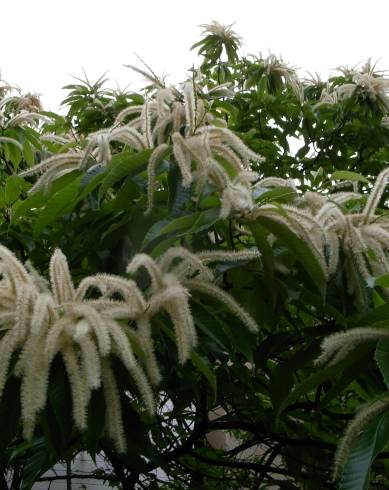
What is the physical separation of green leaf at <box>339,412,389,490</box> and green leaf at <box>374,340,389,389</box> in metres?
0.09

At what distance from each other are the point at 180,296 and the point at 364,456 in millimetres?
433

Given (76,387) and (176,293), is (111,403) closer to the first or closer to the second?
(76,387)

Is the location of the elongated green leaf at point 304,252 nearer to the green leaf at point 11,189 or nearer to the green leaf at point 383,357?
the green leaf at point 383,357

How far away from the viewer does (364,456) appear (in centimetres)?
128

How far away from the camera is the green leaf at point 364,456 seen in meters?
1.25

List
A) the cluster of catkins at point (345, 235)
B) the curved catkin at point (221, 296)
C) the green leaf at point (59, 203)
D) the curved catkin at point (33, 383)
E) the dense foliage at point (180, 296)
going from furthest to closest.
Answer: the green leaf at point (59, 203), the cluster of catkins at point (345, 235), the curved catkin at point (221, 296), the dense foliage at point (180, 296), the curved catkin at point (33, 383)

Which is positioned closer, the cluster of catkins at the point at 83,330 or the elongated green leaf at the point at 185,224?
the cluster of catkins at the point at 83,330

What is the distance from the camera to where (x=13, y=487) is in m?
3.01

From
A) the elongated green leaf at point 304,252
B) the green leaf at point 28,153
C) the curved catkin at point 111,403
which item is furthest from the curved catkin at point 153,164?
the green leaf at point 28,153

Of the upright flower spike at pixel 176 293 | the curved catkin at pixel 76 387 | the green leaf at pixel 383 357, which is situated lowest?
the green leaf at pixel 383 357

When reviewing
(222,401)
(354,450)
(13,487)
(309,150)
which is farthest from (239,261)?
(309,150)

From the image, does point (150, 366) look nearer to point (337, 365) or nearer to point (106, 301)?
point (106, 301)

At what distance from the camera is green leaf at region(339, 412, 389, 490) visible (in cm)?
125

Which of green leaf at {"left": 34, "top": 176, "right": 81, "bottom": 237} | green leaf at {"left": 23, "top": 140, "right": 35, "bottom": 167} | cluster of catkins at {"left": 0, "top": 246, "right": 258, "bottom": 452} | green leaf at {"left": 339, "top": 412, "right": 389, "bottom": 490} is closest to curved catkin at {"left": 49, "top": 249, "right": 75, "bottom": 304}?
cluster of catkins at {"left": 0, "top": 246, "right": 258, "bottom": 452}
